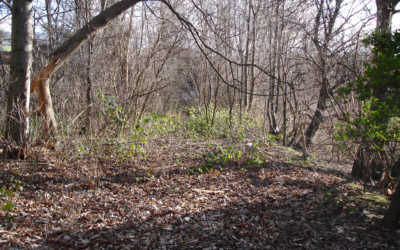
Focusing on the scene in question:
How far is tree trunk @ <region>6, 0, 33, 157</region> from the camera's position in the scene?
179 inches

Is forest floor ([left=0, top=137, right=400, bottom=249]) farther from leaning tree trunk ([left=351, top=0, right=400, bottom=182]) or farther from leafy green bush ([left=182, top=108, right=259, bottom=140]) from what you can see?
leafy green bush ([left=182, top=108, right=259, bottom=140])

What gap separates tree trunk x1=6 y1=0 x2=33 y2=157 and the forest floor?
1.67 ft

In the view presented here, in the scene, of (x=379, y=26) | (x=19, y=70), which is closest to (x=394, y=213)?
(x=379, y=26)

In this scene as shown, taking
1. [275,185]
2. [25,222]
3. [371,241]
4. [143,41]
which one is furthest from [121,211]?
[143,41]

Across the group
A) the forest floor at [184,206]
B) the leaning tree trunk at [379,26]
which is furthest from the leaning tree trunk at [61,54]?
the leaning tree trunk at [379,26]

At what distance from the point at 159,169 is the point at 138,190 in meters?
0.88

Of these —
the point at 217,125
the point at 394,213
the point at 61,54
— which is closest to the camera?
the point at 394,213

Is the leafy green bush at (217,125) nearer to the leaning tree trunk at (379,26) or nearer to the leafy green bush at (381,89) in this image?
the leaning tree trunk at (379,26)

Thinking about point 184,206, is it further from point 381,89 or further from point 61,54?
point 61,54

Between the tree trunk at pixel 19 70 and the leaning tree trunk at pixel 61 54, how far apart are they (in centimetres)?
40

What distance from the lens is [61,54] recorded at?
197 inches

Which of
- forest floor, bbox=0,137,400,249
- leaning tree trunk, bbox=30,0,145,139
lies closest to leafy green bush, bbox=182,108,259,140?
forest floor, bbox=0,137,400,249

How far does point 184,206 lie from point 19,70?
3.32 meters

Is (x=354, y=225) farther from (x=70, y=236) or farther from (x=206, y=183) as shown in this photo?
(x=70, y=236)
